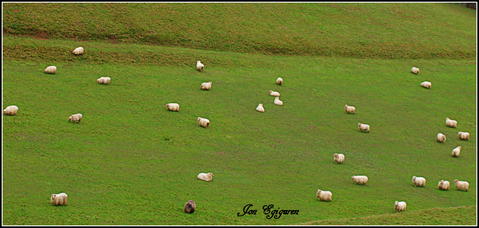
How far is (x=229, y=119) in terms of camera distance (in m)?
19.6

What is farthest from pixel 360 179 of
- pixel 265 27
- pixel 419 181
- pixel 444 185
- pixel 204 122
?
pixel 265 27

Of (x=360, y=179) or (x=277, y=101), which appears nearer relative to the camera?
(x=360, y=179)

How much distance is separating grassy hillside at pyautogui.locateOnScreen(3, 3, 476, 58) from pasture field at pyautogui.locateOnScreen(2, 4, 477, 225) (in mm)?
74

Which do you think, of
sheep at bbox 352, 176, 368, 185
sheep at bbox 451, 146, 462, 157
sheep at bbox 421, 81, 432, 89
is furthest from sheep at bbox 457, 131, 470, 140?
sheep at bbox 352, 176, 368, 185

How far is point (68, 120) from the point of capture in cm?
1769

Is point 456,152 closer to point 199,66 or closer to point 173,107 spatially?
point 173,107

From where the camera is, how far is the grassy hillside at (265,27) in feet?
82.0

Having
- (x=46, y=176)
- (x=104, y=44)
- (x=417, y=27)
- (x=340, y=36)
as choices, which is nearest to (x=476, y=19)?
(x=417, y=27)

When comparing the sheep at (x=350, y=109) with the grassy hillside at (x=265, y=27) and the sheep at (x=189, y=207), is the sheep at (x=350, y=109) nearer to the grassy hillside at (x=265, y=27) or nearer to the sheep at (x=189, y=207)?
the grassy hillside at (x=265, y=27)

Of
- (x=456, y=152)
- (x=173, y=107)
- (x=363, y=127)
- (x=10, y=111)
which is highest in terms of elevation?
(x=10, y=111)

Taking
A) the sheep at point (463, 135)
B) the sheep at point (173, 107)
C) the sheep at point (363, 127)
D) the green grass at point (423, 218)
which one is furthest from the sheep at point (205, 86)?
the green grass at point (423, 218)

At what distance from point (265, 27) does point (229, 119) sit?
30.6 ft

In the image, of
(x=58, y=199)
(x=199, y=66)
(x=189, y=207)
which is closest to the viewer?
(x=58, y=199)

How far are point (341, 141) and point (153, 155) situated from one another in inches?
181
